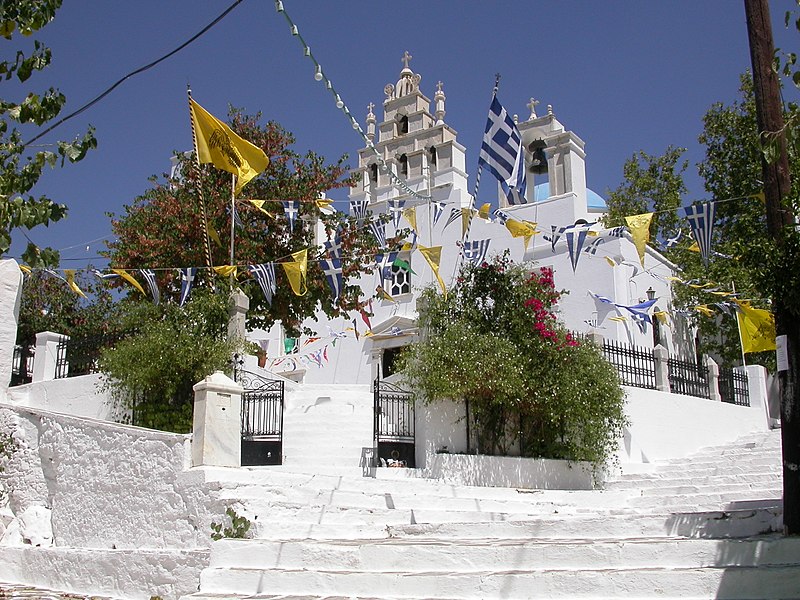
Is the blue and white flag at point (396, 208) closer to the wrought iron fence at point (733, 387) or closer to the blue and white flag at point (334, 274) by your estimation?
the blue and white flag at point (334, 274)

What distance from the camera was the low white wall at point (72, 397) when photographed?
14828mm

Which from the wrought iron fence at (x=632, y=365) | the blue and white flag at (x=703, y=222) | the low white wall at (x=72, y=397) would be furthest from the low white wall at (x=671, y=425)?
the low white wall at (x=72, y=397)

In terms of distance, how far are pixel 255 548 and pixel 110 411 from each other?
754cm

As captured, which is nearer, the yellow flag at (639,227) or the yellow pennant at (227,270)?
the yellow flag at (639,227)

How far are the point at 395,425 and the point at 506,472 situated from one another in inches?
79.0

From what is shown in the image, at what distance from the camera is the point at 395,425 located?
548 inches

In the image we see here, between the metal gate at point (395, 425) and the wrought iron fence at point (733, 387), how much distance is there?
8.54 metres

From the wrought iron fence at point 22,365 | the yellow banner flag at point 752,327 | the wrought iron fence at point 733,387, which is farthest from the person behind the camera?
the wrought iron fence at point 733,387

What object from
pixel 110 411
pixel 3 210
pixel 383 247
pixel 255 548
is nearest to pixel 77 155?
pixel 3 210

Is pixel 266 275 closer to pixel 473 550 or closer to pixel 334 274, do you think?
pixel 334 274

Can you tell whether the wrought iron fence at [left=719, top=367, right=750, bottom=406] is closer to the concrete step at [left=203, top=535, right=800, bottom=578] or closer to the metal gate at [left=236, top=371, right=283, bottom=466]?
the metal gate at [left=236, top=371, right=283, bottom=466]

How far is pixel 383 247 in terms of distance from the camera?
18406mm

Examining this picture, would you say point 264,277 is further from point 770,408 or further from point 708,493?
point 770,408

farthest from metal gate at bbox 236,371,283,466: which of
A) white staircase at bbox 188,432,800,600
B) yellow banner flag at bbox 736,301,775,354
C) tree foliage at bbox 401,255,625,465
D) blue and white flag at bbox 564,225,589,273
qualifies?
yellow banner flag at bbox 736,301,775,354
